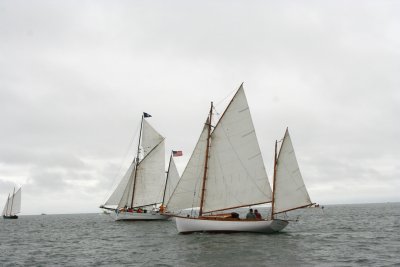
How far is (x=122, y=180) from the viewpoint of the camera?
78312 mm

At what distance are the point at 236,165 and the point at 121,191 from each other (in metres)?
41.3

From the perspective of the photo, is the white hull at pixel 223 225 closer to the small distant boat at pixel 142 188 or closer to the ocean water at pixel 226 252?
the ocean water at pixel 226 252

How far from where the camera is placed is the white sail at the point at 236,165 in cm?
4241

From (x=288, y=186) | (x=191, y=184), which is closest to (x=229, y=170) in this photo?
(x=191, y=184)

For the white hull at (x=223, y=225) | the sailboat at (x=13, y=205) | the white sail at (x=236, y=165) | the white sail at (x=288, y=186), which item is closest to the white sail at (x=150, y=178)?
the white hull at (x=223, y=225)

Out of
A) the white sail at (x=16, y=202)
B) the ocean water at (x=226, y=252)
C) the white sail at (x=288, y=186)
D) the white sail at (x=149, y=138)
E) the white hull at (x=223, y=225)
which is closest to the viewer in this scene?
the ocean water at (x=226, y=252)

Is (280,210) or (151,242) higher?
(280,210)

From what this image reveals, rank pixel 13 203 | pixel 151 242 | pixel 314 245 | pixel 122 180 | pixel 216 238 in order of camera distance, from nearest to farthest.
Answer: pixel 314 245 → pixel 216 238 → pixel 151 242 → pixel 122 180 → pixel 13 203

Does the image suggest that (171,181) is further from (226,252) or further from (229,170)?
(226,252)

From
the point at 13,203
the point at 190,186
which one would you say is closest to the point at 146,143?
the point at 190,186

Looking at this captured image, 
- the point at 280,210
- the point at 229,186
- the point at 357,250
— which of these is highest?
the point at 229,186

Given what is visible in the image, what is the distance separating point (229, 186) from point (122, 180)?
40.2 meters

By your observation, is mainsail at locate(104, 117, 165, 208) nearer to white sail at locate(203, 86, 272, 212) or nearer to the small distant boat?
the small distant boat

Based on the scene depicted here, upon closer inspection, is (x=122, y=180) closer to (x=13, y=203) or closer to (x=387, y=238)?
(x=387, y=238)
